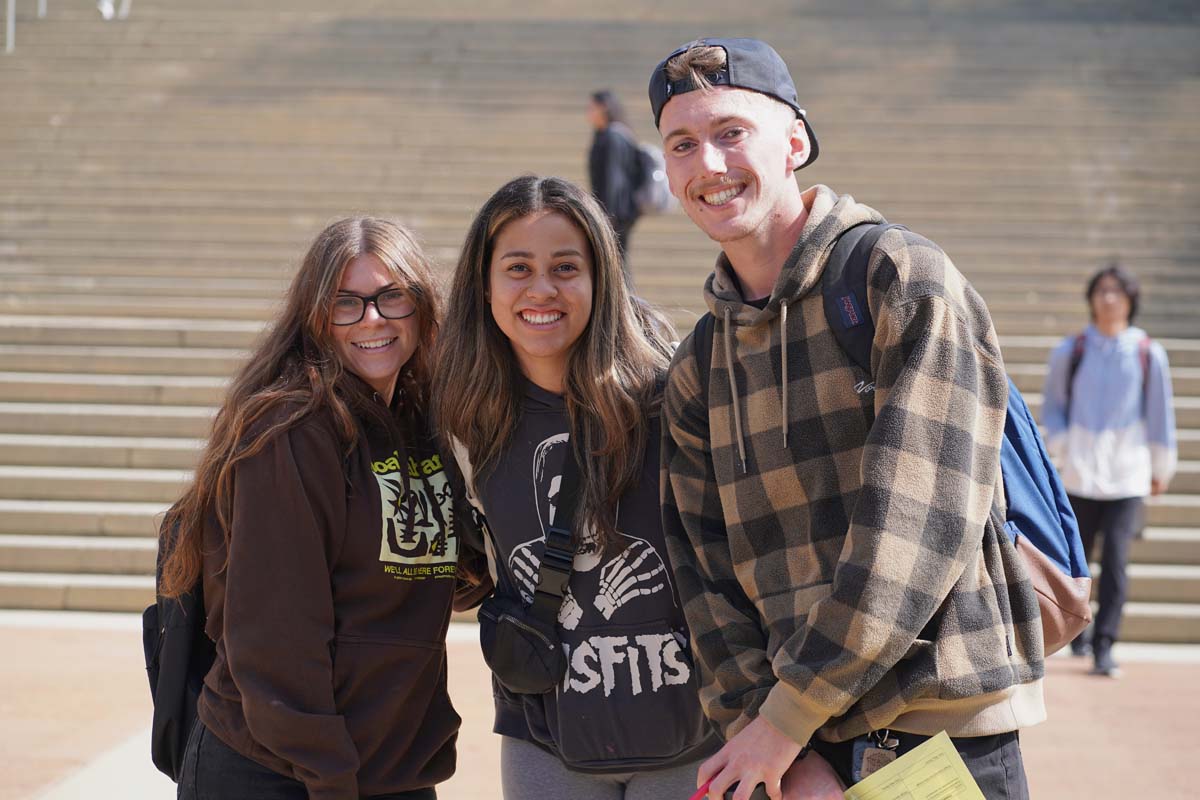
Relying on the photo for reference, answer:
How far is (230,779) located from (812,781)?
4.18 ft

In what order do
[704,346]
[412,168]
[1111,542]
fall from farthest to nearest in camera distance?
1. [412,168]
2. [1111,542]
3. [704,346]

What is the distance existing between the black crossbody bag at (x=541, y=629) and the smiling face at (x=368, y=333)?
0.59 metres

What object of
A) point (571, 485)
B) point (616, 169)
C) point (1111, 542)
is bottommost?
point (1111, 542)

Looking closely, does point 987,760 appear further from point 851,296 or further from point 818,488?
point 851,296

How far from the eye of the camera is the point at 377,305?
9.62ft

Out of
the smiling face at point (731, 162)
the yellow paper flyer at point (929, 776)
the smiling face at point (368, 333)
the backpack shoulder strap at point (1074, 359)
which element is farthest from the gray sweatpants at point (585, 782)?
the backpack shoulder strap at point (1074, 359)

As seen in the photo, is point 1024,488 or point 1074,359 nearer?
Result: point 1024,488

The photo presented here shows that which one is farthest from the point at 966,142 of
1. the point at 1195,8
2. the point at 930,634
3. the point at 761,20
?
the point at 930,634

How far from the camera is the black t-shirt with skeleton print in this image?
2.56 meters

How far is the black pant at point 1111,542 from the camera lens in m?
6.39

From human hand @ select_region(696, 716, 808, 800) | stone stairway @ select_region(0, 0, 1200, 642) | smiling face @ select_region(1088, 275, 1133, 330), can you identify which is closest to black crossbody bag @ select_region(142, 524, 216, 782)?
human hand @ select_region(696, 716, 808, 800)

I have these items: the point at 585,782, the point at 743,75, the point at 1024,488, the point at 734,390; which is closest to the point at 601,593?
the point at 585,782

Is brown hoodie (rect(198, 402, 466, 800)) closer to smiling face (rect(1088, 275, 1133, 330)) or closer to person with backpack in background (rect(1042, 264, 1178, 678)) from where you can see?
person with backpack in background (rect(1042, 264, 1178, 678))

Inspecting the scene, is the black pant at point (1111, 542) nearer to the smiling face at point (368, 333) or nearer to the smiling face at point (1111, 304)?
the smiling face at point (1111, 304)
